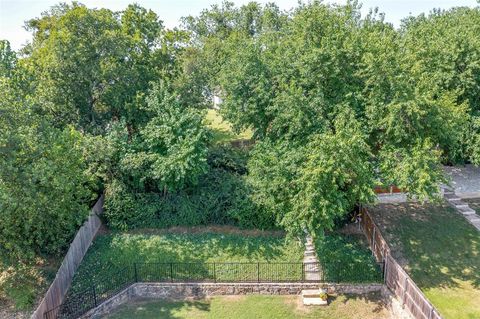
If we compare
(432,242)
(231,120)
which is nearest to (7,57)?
(231,120)

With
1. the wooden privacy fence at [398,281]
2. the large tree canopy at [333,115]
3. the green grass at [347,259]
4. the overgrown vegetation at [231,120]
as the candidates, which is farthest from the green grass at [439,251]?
the overgrown vegetation at [231,120]

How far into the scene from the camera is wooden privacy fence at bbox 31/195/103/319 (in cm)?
1449

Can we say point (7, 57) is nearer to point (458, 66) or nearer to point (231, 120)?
point (231, 120)

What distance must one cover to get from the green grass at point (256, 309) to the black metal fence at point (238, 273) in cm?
79

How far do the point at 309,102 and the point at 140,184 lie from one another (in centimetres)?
930

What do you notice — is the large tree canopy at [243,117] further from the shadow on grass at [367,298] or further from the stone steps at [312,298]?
the shadow on grass at [367,298]

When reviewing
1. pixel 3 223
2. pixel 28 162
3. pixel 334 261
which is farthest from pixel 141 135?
pixel 334 261

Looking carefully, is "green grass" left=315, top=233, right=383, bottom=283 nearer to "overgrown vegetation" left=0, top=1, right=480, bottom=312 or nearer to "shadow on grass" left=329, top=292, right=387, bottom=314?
"shadow on grass" left=329, top=292, right=387, bottom=314

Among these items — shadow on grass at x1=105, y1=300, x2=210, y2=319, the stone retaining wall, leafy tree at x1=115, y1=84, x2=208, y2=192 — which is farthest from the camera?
leafy tree at x1=115, y1=84, x2=208, y2=192

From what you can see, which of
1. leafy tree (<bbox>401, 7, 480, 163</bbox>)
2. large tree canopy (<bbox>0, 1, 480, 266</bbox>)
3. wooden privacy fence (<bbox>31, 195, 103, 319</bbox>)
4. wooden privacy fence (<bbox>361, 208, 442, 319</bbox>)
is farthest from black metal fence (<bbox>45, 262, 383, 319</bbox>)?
leafy tree (<bbox>401, 7, 480, 163</bbox>)

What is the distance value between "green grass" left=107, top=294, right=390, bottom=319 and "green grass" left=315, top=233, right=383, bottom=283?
0.83 m

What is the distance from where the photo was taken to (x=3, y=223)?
14242 mm

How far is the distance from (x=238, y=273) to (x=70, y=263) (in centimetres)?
724

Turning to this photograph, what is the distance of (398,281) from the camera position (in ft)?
50.7
